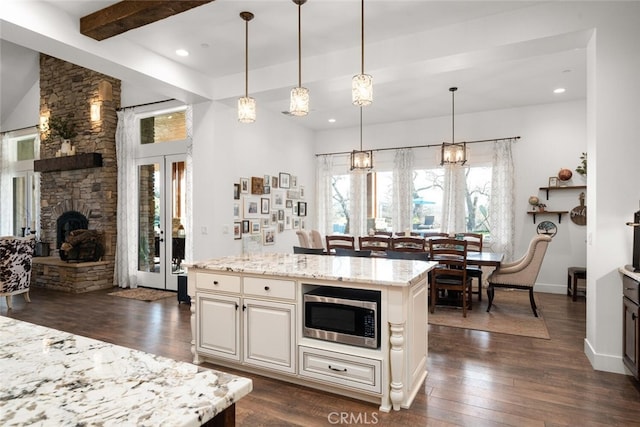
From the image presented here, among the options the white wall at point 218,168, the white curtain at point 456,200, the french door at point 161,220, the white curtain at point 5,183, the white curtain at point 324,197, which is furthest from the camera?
the white curtain at point 5,183

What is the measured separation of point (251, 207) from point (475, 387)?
4187 mm

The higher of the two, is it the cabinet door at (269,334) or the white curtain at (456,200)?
the white curtain at (456,200)

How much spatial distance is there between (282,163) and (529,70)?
412 centimetres

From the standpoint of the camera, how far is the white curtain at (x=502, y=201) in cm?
628

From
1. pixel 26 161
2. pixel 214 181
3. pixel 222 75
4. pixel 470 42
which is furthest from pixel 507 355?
pixel 26 161

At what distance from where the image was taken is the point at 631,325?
2787mm

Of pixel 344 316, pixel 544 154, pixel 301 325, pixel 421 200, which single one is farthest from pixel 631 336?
pixel 421 200

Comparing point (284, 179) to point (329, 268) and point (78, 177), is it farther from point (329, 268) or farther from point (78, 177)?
point (329, 268)

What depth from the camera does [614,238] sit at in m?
3.06

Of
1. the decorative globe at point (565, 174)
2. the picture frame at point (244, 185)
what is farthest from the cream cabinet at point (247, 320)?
the decorative globe at point (565, 174)

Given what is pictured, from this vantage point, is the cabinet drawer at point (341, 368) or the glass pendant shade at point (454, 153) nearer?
the cabinet drawer at point (341, 368)

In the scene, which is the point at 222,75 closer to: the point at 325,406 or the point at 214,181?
the point at 214,181

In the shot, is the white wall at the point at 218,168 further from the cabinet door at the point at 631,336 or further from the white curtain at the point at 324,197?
the cabinet door at the point at 631,336

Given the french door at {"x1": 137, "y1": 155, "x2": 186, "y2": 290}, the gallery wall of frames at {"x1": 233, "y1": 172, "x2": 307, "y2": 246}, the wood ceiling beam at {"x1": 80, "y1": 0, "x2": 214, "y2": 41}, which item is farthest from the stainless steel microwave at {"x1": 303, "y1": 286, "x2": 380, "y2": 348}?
the french door at {"x1": 137, "y1": 155, "x2": 186, "y2": 290}
